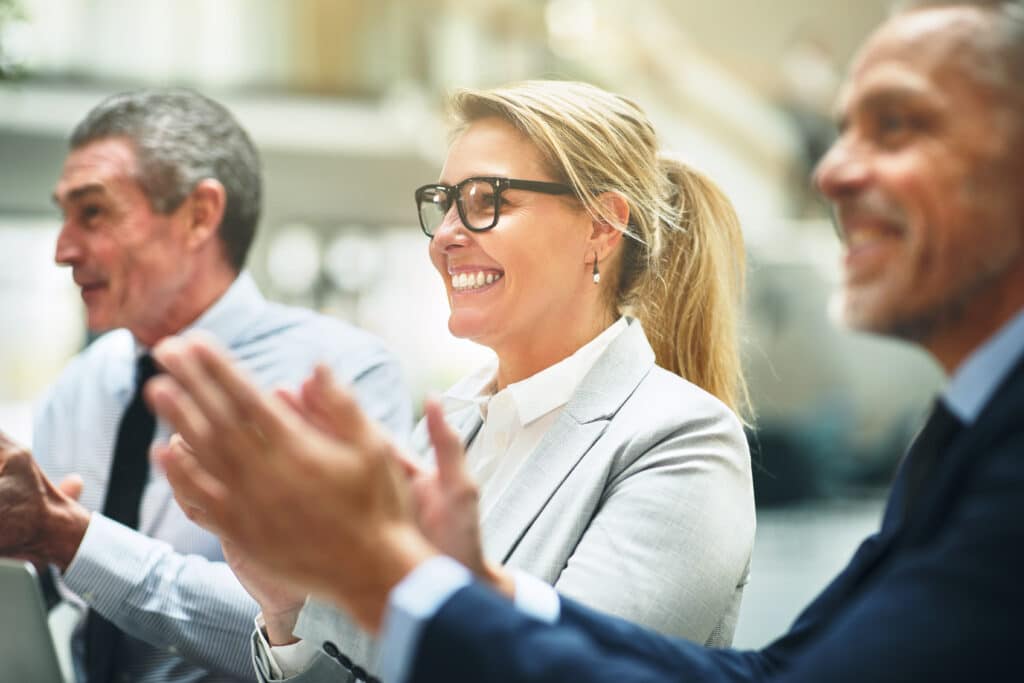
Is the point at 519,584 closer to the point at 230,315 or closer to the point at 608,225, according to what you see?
the point at 608,225

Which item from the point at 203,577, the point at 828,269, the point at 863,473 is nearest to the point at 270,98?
the point at 828,269

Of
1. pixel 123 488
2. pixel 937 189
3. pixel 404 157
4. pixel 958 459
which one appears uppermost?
pixel 937 189

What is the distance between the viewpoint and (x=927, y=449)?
1.01 m

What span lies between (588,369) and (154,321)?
1080mm

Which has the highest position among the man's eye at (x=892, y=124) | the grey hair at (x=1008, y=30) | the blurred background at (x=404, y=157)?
the grey hair at (x=1008, y=30)

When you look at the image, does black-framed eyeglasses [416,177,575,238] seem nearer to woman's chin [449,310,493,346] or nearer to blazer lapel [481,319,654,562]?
woman's chin [449,310,493,346]

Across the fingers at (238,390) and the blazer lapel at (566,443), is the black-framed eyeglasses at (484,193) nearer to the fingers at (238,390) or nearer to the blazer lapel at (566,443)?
the blazer lapel at (566,443)

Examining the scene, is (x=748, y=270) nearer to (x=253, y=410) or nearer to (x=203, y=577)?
(x=203, y=577)

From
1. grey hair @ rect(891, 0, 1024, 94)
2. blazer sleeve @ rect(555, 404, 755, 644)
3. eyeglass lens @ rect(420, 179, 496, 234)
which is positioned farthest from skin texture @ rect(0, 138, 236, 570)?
grey hair @ rect(891, 0, 1024, 94)

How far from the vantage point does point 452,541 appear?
887 millimetres

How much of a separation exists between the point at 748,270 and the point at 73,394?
1465 mm

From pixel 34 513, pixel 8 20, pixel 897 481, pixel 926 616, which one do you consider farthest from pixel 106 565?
pixel 926 616

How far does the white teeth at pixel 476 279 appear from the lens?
166cm

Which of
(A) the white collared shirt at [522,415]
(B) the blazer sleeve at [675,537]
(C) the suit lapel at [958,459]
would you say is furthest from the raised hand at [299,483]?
(A) the white collared shirt at [522,415]
